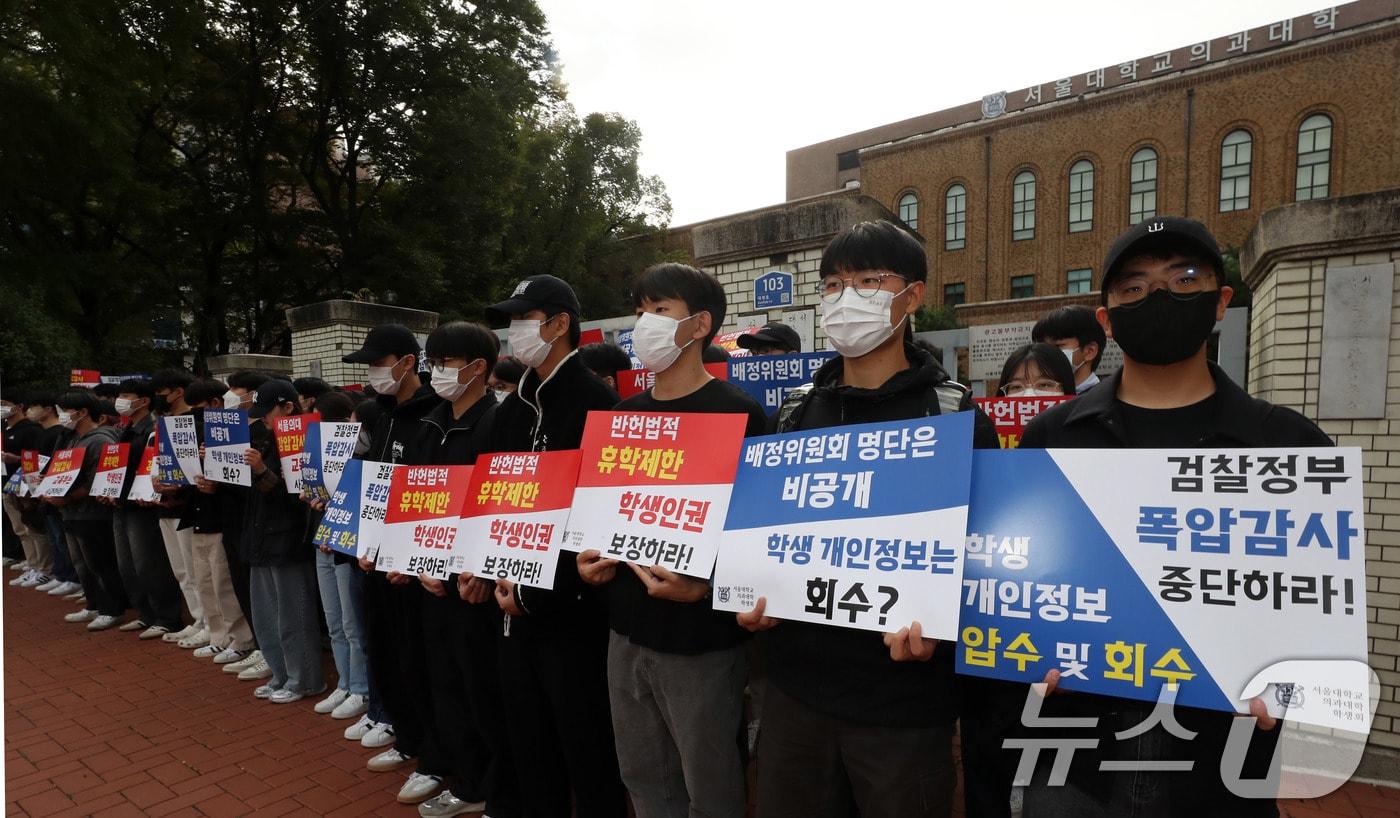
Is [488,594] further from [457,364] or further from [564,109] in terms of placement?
[564,109]

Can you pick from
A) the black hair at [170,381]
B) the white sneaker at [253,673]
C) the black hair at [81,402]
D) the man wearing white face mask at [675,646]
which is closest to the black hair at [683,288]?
the man wearing white face mask at [675,646]

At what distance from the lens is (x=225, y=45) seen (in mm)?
17938

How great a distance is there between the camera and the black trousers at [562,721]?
108 inches

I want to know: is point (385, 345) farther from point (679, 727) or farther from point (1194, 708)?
point (1194, 708)

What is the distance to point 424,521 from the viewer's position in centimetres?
317

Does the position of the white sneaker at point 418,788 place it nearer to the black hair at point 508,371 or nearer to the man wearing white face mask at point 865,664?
the black hair at point 508,371

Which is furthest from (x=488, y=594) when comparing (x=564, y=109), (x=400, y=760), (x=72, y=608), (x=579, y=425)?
(x=564, y=109)

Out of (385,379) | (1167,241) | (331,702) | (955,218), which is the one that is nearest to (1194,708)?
(1167,241)

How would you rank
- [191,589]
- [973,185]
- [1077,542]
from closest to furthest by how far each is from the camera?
[1077,542] < [191,589] < [973,185]

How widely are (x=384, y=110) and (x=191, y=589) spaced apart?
55.8 ft

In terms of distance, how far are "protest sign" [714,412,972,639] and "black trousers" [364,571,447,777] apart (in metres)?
2.21

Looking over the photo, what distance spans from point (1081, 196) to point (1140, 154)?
2739 mm

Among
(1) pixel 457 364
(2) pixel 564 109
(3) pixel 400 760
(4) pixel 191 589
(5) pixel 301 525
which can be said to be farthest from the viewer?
(2) pixel 564 109

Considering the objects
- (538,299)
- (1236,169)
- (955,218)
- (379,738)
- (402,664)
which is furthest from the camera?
(955,218)
